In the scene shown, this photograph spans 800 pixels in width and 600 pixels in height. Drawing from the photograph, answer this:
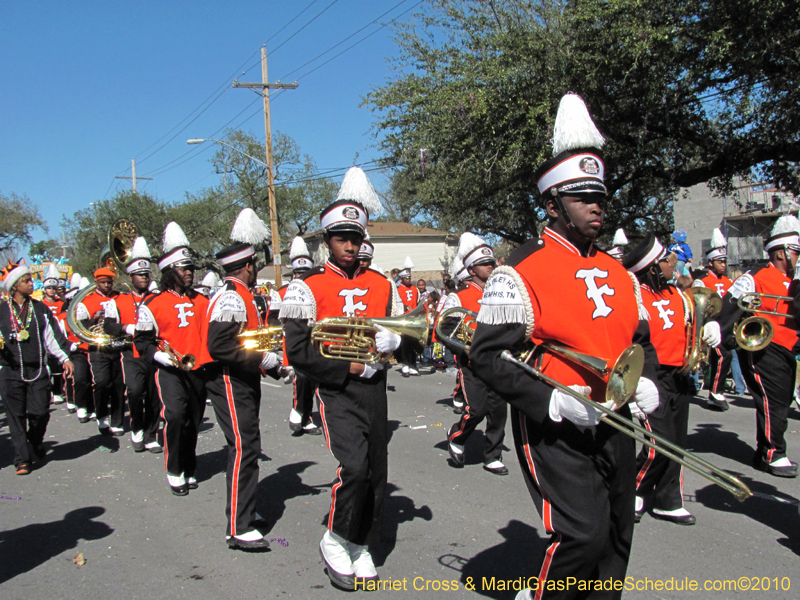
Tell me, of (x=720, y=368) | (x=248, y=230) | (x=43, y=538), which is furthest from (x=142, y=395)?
(x=720, y=368)

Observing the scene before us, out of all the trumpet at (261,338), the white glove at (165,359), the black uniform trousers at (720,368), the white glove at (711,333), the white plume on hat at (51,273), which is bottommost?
the black uniform trousers at (720,368)

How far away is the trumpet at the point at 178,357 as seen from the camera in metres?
5.68

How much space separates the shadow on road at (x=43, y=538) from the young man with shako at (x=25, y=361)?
208 cm

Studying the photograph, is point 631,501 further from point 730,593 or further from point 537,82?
point 537,82

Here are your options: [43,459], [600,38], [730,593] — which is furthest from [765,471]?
[600,38]

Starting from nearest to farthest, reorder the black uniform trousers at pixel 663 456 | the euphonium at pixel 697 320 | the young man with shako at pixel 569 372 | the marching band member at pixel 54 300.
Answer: the young man with shako at pixel 569 372, the black uniform trousers at pixel 663 456, the euphonium at pixel 697 320, the marching band member at pixel 54 300

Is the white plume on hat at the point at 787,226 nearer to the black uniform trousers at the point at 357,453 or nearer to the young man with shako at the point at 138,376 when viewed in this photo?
the black uniform trousers at the point at 357,453

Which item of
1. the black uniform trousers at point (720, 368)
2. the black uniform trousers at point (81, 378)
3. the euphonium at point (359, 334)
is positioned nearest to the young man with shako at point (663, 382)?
the euphonium at point (359, 334)

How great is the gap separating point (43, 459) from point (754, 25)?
13.3m

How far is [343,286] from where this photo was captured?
4035mm

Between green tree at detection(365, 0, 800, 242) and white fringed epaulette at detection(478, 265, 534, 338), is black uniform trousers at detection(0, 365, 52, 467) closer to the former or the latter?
white fringed epaulette at detection(478, 265, 534, 338)

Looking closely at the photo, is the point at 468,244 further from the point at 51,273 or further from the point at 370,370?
the point at 51,273

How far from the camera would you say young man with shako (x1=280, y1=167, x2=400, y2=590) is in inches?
148

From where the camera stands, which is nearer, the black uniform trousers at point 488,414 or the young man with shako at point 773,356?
the young man with shako at point 773,356
